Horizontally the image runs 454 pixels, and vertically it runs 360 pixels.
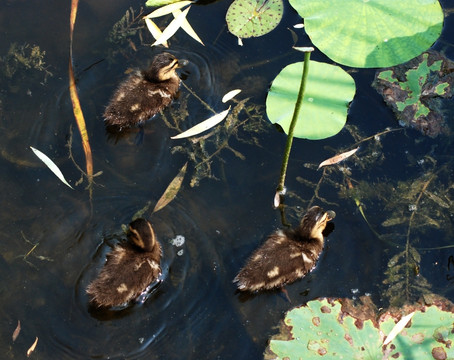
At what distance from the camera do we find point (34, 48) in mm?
5430

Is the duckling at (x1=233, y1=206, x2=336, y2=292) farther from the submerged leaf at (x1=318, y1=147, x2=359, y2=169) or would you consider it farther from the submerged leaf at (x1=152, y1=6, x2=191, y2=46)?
the submerged leaf at (x1=152, y1=6, x2=191, y2=46)

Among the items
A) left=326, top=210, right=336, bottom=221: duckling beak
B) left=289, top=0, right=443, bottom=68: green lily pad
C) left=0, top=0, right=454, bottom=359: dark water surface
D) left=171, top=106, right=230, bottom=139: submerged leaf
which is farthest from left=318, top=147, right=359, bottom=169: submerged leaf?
left=171, top=106, right=230, bottom=139: submerged leaf

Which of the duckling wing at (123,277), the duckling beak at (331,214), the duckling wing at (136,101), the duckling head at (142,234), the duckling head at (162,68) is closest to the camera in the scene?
the duckling wing at (123,277)

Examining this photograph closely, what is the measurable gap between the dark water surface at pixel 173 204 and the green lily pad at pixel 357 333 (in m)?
0.13

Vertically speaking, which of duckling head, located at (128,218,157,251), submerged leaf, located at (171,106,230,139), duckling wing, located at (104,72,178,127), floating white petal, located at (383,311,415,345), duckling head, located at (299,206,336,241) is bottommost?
floating white petal, located at (383,311,415,345)

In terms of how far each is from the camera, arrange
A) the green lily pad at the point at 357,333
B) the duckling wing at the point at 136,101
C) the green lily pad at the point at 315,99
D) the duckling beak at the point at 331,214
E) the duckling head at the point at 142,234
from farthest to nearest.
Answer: the duckling wing at the point at 136,101 < the green lily pad at the point at 315,99 < the duckling beak at the point at 331,214 < the duckling head at the point at 142,234 < the green lily pad at the point at 357,333

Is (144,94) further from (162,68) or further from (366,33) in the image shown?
(366,33)

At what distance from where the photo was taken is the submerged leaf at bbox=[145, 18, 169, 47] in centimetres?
548

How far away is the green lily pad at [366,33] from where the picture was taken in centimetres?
510

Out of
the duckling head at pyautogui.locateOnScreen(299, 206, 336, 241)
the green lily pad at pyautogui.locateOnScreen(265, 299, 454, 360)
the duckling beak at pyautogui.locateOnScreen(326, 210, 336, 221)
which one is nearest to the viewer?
the green lily pad at pyautogui.locateOnScreen(265, 299, 454, 360)

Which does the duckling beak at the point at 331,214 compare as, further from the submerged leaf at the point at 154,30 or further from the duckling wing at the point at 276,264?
the submerged leaf at the point at 154,30

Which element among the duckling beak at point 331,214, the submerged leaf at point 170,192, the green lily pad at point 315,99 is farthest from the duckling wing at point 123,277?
the green lily pad at point 315,99

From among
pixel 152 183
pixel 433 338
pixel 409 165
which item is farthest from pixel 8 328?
pixel 409 165

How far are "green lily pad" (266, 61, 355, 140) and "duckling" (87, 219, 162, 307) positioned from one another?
1.23 meters
